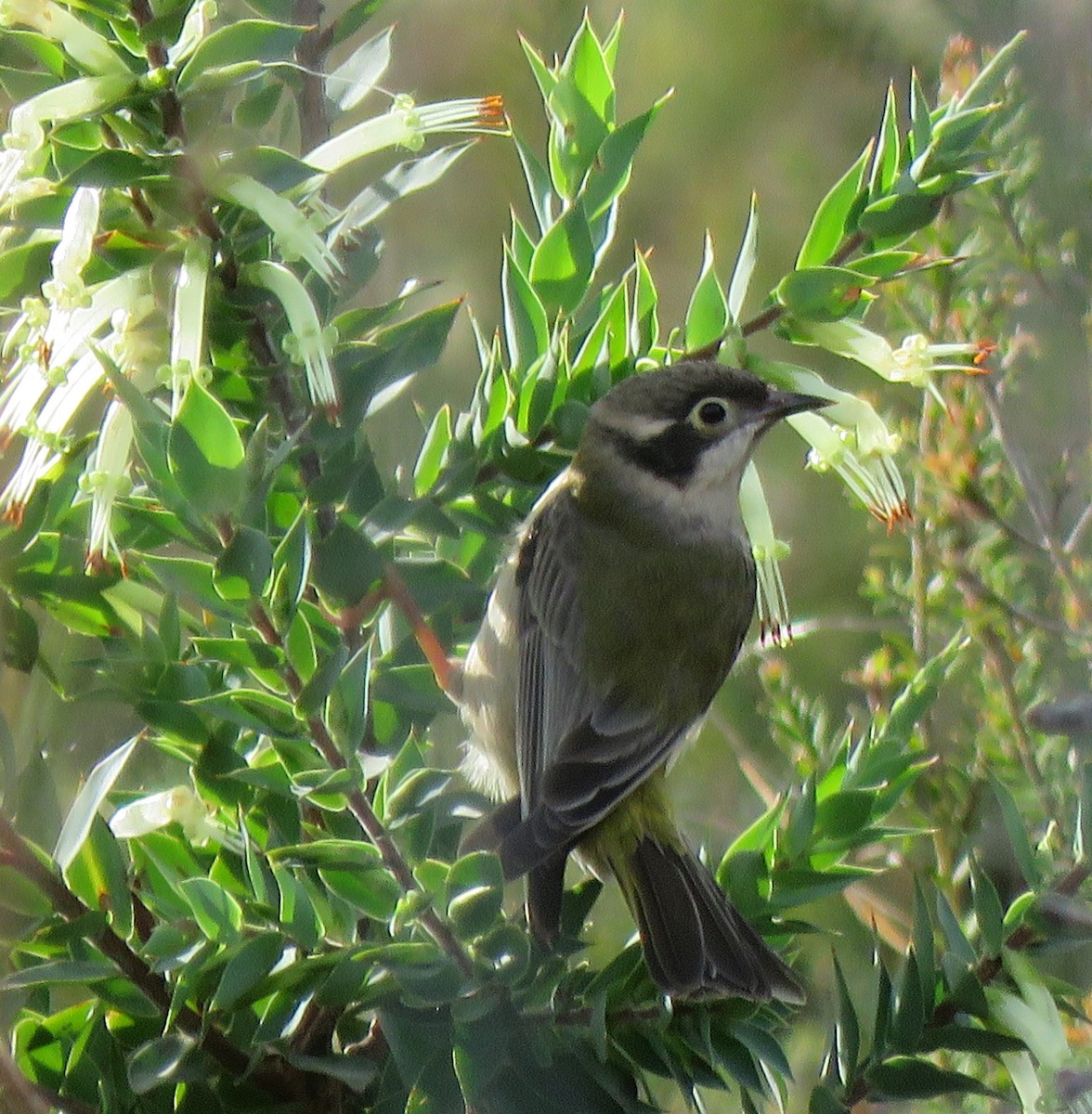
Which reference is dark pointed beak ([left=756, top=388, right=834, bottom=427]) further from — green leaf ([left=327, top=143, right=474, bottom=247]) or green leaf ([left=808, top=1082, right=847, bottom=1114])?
green leaf ([left=808, top=1082, right=847, bottom=1114])

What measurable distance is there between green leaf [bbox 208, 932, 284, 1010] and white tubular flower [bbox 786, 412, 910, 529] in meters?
0.69

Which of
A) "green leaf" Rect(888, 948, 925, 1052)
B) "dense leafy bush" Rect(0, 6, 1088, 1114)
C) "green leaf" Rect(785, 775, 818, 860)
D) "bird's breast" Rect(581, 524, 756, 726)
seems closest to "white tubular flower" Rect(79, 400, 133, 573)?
"dense leafy bush" Rect(0, 6, 1088, 1114)

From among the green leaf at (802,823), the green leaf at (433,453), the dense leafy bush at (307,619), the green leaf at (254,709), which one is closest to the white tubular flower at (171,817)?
the dense leafy bush at (307,619)

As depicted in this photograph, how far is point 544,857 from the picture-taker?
140 cm

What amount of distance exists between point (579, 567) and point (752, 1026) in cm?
103

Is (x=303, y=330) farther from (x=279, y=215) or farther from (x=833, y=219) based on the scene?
(x=833, y=219)

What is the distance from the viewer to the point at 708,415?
75.7 inches

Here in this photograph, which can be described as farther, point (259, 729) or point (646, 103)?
point (646, 103)

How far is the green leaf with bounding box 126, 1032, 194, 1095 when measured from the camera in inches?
37.4

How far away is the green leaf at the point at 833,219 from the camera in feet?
4.31

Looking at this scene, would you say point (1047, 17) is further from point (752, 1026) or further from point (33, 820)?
point (33, 820)

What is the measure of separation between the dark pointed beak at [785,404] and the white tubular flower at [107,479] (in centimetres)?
70

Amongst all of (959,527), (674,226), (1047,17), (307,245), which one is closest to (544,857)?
(307,245)

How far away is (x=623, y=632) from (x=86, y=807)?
1.23 m
